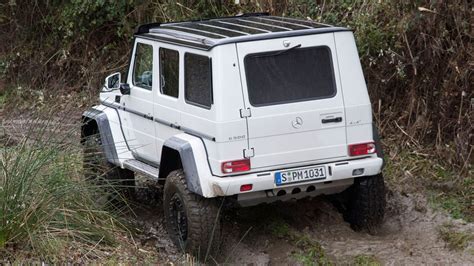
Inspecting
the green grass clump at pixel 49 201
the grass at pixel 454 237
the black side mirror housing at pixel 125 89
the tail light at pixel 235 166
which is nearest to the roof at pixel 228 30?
the black side mirror housing at pixel 125 89

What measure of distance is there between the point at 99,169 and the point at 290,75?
210 cm

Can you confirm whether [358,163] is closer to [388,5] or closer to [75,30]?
[388,5]

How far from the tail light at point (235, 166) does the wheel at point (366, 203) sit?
124cm

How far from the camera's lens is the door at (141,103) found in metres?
9.00

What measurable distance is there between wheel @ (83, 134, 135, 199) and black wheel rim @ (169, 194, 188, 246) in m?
0.43

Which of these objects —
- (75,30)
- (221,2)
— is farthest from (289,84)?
(75,30)

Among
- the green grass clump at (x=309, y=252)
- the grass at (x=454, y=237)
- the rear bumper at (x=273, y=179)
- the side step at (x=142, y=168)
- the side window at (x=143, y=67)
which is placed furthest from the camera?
the side window at (x=143, y=67)

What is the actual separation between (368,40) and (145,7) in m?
5.06

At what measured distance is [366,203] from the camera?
8.59m

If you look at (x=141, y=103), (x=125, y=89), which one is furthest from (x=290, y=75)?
(x=125, y=89)

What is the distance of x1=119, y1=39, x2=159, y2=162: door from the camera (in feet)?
29.5

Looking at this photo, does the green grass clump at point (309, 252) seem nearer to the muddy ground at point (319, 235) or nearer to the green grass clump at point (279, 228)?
the muddy ground at point (319, 235)

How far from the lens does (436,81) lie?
34.4 feet

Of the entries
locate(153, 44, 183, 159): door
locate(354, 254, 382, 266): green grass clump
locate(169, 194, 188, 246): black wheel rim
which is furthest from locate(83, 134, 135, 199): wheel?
locate(354, 254, 382, 266): green grass clump
